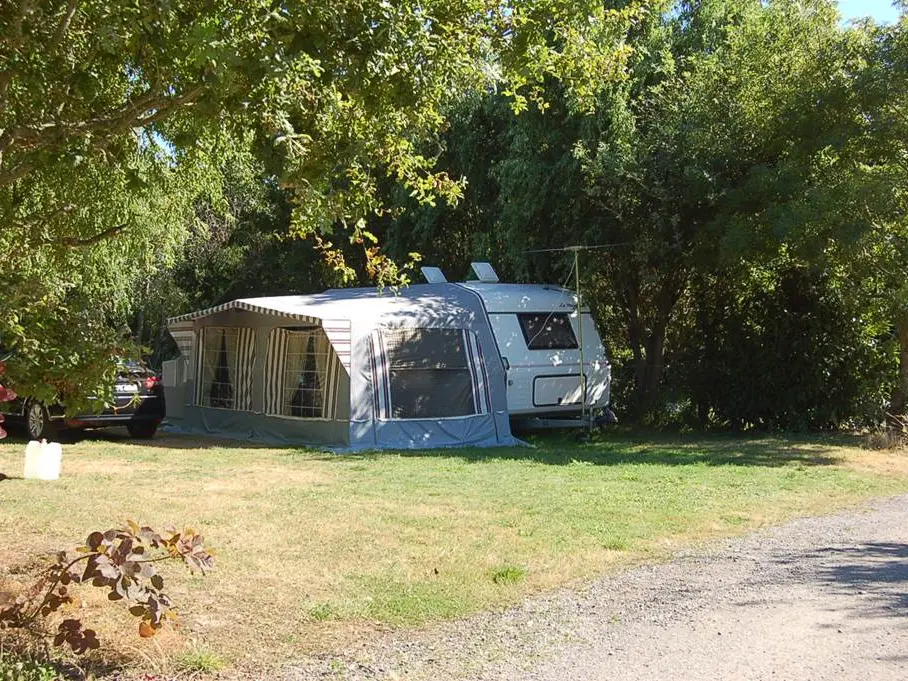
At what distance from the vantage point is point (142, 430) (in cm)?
1503

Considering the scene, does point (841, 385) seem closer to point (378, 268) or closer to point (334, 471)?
point (334, 471)

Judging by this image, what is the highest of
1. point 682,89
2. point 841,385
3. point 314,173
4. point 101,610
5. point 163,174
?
point 682,89

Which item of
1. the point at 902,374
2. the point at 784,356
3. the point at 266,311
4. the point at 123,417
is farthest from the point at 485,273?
the point at 902,374

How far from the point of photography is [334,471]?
1105cm

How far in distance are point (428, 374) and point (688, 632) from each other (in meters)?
9.49

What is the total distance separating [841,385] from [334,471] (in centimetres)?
862

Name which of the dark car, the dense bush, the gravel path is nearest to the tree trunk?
the dense bush

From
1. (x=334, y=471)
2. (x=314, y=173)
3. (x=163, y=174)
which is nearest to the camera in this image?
(x=314, y=173)

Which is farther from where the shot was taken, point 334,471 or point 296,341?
point 296,341

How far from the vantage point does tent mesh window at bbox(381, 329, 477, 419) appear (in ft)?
45.6

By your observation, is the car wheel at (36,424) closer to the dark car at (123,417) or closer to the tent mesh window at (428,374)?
the dark car at (123,417)

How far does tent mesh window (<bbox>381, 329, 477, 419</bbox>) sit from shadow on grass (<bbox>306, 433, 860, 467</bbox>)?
2.81ft

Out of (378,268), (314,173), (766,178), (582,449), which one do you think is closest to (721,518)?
(378,268)

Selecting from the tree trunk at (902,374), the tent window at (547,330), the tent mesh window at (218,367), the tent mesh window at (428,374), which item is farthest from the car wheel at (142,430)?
the tree trunk at (902,374)
